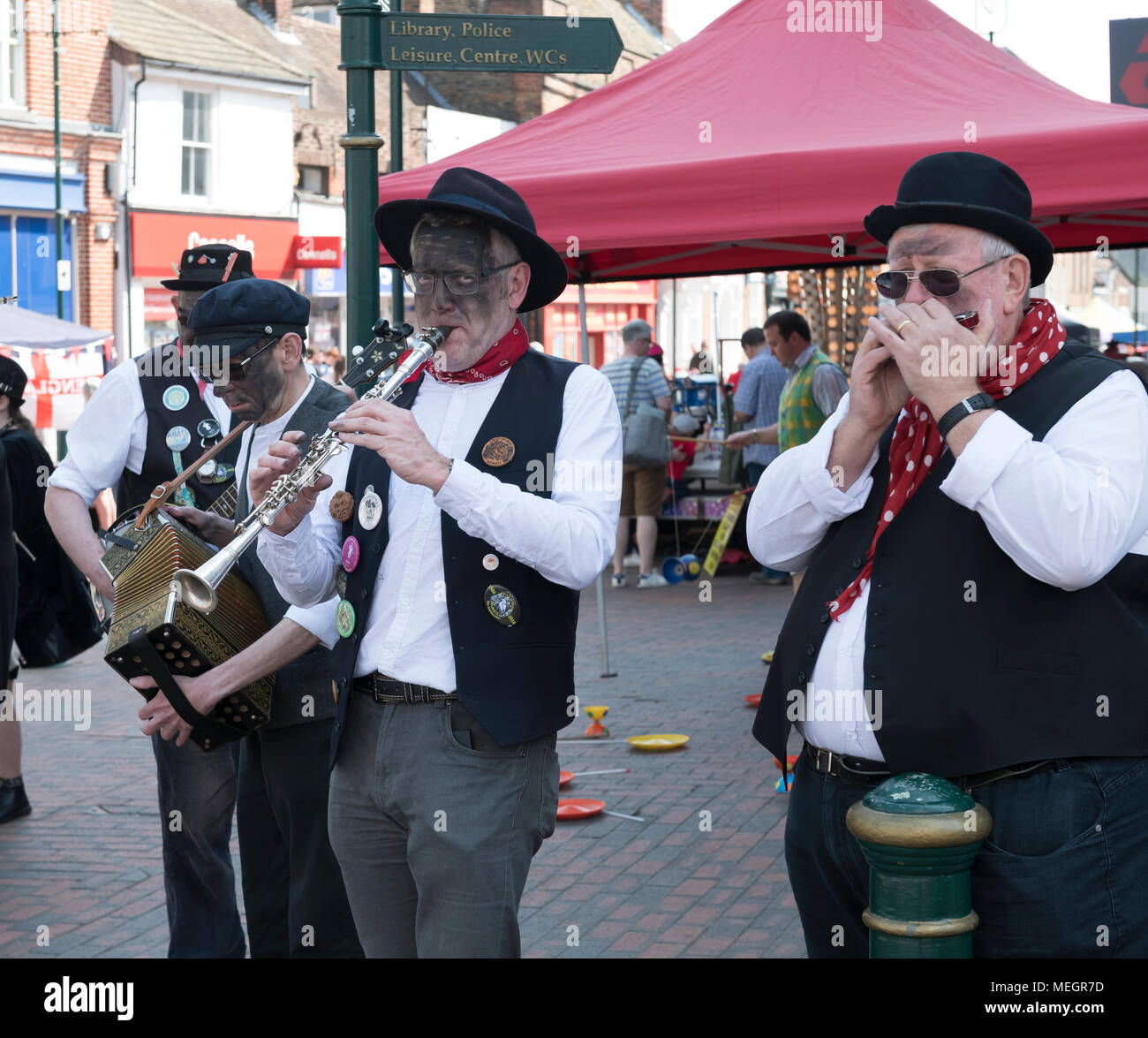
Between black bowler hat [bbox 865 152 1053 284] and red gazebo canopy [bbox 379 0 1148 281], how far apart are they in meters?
2.83

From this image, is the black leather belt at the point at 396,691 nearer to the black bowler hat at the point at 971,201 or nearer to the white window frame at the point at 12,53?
the black bowler hat at the point at 971,201

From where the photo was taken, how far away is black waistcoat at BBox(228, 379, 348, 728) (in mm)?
3309

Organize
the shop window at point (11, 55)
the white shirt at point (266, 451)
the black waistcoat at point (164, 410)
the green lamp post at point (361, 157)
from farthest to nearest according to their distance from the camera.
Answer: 1. the shop window at point (11, 55)
2. the black waistcoat at point (164, 410)
3. the green lamp post at point (361, 157)
4. the white shirt at point (266, 451)

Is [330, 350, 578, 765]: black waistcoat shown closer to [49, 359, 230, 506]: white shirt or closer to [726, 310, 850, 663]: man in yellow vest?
[49, 359, 230, 506]: white shirt

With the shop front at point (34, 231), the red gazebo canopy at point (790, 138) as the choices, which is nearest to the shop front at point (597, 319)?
the shop front at point (34, 231)

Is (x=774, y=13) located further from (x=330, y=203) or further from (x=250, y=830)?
(x=330, y=203)

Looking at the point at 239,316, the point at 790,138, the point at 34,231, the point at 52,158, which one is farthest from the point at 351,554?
the point at 52,158

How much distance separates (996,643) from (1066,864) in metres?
0.34

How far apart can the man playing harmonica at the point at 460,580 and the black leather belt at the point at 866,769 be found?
19.9 inches

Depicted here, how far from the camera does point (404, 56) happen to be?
384cm

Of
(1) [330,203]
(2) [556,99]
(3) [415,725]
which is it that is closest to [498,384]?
(3) [415,725]

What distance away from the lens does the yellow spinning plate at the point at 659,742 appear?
6.73 metres

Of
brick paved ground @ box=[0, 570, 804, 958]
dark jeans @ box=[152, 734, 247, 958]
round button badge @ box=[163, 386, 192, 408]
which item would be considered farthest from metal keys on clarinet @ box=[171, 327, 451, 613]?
brick paved ground @ box=[0, 570, 804, 958]

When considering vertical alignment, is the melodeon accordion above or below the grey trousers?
above
